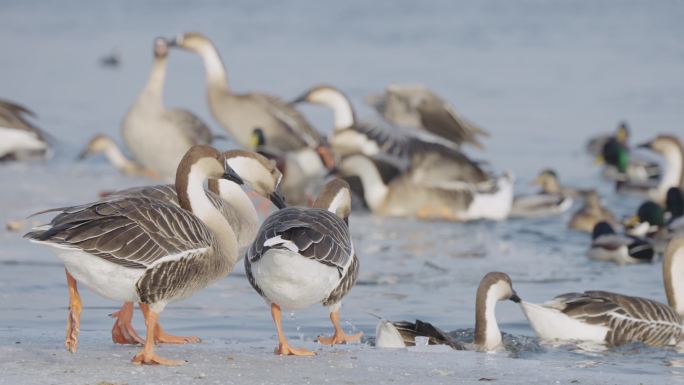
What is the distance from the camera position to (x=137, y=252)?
6191mm

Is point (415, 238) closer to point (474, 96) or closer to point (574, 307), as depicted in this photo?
point (574, 307)

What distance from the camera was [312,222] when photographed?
676cm

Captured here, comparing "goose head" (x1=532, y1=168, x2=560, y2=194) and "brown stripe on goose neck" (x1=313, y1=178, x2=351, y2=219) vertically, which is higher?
"goose head" (x1=532, y1=168, x2=560, y2=194)

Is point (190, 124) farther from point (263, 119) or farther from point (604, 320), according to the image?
point (604, 320)

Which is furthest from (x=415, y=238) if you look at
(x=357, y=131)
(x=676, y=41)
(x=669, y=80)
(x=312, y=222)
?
(x=676, y=41)

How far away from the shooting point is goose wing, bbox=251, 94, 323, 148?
1614 centimetres

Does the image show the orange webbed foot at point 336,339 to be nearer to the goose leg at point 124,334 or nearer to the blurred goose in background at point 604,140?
→ the goose leg at point 124,334

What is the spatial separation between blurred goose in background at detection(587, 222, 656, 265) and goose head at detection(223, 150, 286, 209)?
4714 millimetres

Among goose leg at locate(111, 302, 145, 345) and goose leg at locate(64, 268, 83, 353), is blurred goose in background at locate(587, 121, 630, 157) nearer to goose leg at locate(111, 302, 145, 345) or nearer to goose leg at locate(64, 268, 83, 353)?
goose leg at locate(111, 302, 145, 345)

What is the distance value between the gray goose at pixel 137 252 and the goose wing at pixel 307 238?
34 cm

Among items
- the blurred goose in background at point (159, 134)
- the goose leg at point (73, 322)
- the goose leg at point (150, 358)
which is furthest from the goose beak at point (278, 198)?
the blurred goose in background at point (159, 134)

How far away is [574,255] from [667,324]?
379 cm

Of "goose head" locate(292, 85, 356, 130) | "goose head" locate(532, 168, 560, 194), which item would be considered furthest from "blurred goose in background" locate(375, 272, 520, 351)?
"goose head" locate(292, 85, 356, 130)

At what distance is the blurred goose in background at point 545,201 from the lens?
1472 centimetres
